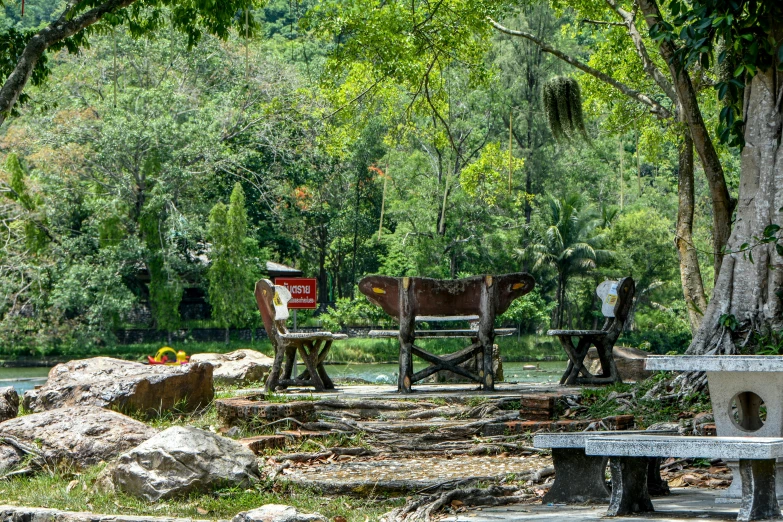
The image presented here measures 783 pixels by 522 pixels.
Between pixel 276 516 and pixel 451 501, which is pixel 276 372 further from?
pixel 276 516

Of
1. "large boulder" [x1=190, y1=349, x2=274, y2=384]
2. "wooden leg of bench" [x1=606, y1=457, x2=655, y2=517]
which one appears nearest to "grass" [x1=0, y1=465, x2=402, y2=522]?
"wooden leg of bench" [x1=606, y1=457, x2=655, y2=517]

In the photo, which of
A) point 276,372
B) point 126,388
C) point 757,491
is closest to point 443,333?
point 276,372

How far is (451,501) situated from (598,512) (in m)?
0.91

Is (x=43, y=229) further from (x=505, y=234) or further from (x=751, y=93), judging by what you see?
(x=751, y=93)

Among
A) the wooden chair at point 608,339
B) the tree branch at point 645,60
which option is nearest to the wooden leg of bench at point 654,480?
the wooden chair at point 608,339

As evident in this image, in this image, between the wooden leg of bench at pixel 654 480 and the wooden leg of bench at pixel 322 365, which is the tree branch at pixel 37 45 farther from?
the wooden leg of bench at pixel 654 480

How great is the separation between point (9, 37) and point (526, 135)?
40.5m

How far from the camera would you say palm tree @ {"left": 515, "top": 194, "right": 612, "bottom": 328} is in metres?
49.6

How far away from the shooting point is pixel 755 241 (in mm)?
9211

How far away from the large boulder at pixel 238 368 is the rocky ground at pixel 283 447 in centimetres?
391

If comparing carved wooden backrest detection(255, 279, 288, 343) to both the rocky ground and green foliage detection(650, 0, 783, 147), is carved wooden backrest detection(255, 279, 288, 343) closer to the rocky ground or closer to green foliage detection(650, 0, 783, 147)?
the rocky ground

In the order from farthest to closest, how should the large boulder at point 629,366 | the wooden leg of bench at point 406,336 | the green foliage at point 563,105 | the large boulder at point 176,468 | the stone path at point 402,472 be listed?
the large boulder at point 629,366
the green foliage at point 563,105
the wooden leg of bench at point 406,336
the stone path at point 402,472
the large boulder at point 176,468

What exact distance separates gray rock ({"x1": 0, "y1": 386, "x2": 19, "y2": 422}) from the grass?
8.41 ft

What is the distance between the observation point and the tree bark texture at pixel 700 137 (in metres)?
10.5
